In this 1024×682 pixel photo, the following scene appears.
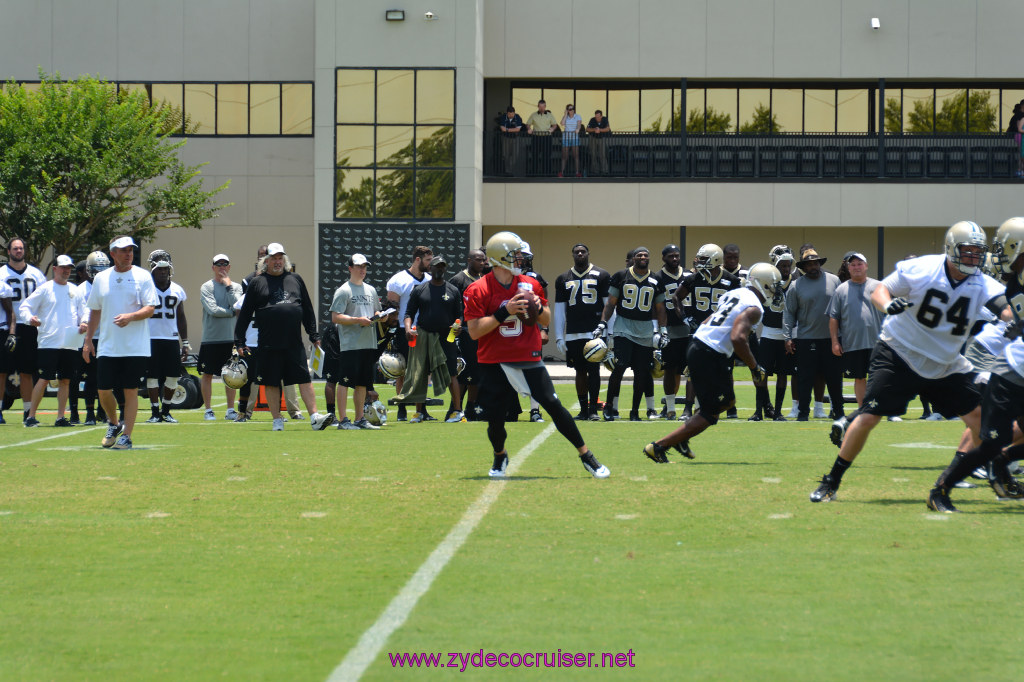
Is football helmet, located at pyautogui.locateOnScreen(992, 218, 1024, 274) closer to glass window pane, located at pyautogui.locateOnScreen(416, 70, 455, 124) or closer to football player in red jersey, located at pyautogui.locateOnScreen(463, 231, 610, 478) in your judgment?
football player in red jersey, located at pyautogui.locateOnScreen(463, 231, 610, 478)

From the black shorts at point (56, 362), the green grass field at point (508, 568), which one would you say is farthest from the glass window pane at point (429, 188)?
the green grass field at point (508, 568)

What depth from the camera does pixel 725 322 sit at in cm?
1115

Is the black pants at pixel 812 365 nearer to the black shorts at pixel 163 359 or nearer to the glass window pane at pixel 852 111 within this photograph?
the black shorts at pixel 163 359

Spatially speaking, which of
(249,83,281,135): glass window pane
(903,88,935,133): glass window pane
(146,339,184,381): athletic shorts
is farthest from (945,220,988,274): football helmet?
(903,88,935,133): glass window pane

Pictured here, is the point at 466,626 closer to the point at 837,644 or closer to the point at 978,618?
the point at 837,644

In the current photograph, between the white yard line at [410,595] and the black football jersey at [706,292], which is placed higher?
the black football jersey at [706,292]

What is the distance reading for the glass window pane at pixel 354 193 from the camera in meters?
34.1

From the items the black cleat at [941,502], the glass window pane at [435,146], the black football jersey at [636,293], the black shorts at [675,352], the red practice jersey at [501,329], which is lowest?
the black cleat at [941,502]

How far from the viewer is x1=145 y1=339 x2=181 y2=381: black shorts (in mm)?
15898

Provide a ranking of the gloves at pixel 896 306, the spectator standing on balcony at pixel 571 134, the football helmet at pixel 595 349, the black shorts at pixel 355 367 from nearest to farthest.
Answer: the gloves at pixel 896 306 → the black shorts at pixel 355 367 → the football helmet at pixel 595 349 → the spectator standing on balcony at pixel 571 134

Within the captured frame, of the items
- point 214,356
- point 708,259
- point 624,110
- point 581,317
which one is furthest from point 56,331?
point 624,110

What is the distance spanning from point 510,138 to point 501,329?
85.5ft

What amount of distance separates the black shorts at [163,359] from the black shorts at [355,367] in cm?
227

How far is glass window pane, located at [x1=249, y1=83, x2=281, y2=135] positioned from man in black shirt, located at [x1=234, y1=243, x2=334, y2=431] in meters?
22.2
